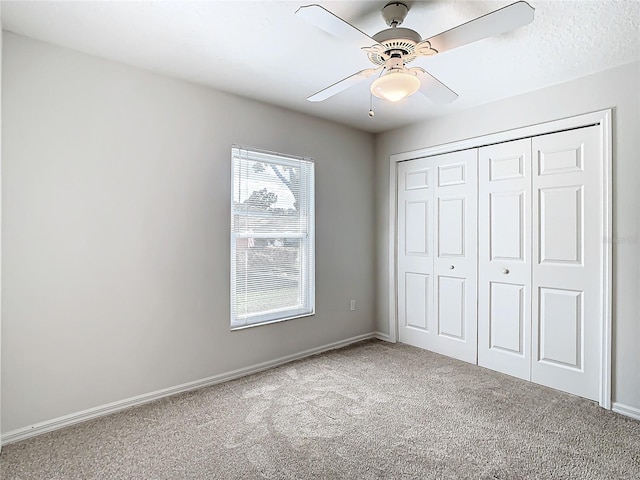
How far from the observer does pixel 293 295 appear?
367 cm

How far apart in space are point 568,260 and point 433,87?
181cm

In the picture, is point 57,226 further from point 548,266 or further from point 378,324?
point 548,266

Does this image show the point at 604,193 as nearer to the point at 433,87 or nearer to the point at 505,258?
the point at 505,258

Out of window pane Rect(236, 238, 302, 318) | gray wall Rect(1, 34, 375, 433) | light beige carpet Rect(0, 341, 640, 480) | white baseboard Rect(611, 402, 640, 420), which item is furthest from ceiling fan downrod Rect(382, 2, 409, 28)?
white baseboard Rect(611, 402, 640, 420)

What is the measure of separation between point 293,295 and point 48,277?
79.4 inches

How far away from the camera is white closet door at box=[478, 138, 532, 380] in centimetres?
315

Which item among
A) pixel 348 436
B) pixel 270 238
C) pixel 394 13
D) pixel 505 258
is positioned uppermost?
pixel 394 13

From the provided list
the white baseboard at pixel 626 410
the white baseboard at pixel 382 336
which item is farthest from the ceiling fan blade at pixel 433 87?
the white baseboard at pixel 382 336

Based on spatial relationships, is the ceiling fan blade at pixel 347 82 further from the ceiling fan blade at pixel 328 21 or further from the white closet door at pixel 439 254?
the white closet door at pixel 439 254

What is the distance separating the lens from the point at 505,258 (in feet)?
10.8

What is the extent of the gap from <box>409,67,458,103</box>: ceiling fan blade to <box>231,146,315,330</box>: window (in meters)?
1.59

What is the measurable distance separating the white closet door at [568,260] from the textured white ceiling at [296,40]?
612 millimetres

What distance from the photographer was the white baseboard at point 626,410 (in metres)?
2.52

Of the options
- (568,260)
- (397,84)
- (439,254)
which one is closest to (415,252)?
(439,254)
